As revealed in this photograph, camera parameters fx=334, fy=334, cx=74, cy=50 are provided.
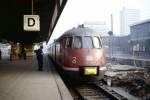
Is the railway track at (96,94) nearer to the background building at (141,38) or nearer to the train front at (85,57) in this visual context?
the train front at (85,57)

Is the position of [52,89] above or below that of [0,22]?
below

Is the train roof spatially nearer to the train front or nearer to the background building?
the train front

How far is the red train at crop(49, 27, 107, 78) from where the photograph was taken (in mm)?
14086

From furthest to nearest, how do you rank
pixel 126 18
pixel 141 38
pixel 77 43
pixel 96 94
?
pixel 126 18 → pixel 141 38 → pixel 77 43 → pixel 96 94

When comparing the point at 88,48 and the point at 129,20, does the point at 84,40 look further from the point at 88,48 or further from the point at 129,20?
the point at 129,20

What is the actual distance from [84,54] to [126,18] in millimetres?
76093

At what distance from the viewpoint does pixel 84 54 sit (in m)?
14.2

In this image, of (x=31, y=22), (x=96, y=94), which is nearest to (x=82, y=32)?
(x=31, y=22)

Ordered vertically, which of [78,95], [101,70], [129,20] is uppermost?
[129,20]

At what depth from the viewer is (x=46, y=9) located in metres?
23.6

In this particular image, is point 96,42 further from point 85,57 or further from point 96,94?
→ point 96,94

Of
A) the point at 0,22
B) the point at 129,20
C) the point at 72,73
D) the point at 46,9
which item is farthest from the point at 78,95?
the point at 129,20

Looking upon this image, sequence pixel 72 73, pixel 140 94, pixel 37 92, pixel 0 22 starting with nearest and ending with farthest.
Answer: pixel 37 92 < pixel 140 94 < pixel 72 73 < pixel 0 22

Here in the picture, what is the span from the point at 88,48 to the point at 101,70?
3.62 feet
